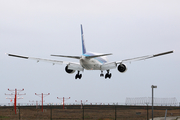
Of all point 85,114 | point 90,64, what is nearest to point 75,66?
point 90,64

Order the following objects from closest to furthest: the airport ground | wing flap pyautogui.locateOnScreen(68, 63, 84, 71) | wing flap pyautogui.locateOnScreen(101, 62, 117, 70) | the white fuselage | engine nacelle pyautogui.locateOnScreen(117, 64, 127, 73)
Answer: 1. the airport ground
2. the white fuselage
3. wing flap pyautogui.locateOnScreen(68, 63, 84, 71)
4. engine nacelle pyautogui.locateOnScreen(117, 64, 127, 73)
5. wing flap pyautogui.locateOnScreen(101, 62, 117, 70)

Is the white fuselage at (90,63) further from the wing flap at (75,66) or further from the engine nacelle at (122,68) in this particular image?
the engine nacelle at (122,68)

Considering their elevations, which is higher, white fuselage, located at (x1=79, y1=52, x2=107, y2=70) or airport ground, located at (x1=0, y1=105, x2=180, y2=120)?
white fuselage, located at (x1=79, y1=52, x2=107, y2=70)

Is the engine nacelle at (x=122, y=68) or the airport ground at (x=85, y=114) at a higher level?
the engine nacelle at (x=122, y=68)

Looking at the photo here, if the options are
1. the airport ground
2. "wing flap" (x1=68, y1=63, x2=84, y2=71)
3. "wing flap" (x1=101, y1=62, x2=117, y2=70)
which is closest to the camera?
the airport ground

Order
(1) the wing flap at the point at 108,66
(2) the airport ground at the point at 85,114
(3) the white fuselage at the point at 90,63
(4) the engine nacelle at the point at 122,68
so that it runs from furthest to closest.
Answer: (1) the wing flap at the point at 108,66 → (4) the engine nacelle at the point at 122,68 → (3) the white fuselage at the point at 90,63 → (2) the airport ground at the point at 85,114

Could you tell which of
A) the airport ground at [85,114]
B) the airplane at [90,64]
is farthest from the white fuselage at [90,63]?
the airport ground at [85,114]

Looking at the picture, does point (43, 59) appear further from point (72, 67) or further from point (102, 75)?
point (102, 75)

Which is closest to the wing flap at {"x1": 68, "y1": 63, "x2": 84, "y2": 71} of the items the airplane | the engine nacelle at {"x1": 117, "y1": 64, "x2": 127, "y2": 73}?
the airplane

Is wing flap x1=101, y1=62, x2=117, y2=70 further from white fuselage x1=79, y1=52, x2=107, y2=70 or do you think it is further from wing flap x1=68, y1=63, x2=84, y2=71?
wing flap x1=68, y1=63, x2=84, y2=71

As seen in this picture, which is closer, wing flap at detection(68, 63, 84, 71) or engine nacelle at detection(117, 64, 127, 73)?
wing flap at detection(68, 63, 84, 71)

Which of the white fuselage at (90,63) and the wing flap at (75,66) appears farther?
the wing flap at (75,66)

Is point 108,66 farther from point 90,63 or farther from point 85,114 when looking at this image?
point 85,114

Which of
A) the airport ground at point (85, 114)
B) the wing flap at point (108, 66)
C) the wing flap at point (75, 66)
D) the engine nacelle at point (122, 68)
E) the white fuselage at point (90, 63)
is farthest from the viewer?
the wing flap at point (108, 66)
